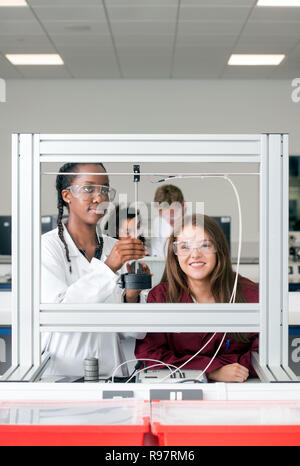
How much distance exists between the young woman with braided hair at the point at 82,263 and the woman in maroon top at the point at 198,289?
0.12 meters

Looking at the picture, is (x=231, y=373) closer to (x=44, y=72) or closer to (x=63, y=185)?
(x=63, y=185)

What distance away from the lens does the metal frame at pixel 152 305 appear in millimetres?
1108

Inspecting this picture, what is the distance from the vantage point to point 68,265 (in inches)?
59.5

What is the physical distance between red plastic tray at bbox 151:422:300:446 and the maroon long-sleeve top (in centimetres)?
71

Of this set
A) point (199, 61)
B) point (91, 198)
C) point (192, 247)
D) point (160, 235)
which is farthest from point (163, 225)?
point (199, 61)

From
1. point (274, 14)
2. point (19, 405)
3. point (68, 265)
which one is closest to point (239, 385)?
point (19, 405)

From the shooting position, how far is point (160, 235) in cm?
141

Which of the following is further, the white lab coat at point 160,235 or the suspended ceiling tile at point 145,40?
the suspended ceiling tile at point 145,40

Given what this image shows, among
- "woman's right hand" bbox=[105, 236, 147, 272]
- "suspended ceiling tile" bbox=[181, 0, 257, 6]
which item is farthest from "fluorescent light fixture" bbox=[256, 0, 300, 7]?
"woman's right hand" bbox=[105, 236, 147, 272]

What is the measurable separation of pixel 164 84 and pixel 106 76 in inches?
25.2

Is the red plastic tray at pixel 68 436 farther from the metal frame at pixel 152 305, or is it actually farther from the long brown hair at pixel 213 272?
the long brown hair at pixel 213 272

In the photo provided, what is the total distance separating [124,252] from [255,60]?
4.17 metres

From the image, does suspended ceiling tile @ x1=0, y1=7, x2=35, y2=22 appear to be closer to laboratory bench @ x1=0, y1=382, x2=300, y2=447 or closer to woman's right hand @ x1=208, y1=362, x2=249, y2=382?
woman's right hand @ x1=208, y1=362, x2=249, y2=382

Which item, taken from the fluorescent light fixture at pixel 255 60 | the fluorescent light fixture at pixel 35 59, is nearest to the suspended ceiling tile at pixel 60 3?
the fluorescent light fixture at pixel 35 59
